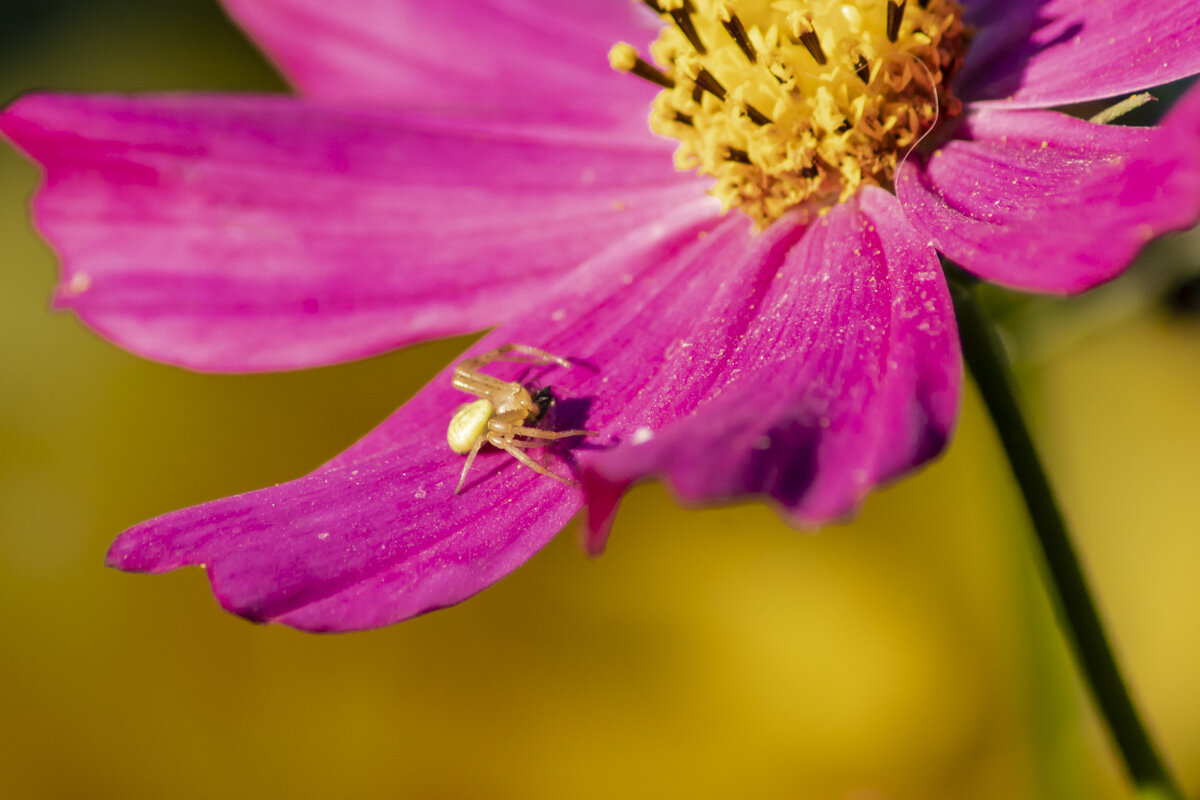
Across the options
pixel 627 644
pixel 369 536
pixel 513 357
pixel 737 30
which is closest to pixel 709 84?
pixel 737 30

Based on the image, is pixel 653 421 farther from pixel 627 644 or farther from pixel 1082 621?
pixel 627 644

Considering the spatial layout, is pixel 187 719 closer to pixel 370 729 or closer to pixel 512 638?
pixel 370 729

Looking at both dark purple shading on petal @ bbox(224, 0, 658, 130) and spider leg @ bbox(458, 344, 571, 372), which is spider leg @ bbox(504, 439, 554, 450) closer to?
spider leg @ bbox(458, 344, 571, 372)

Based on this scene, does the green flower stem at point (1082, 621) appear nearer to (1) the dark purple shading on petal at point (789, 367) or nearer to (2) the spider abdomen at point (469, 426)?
(1) the dark purple shading on petal at point (789, 367)

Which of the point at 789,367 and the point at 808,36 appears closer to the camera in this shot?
the point at 789,367

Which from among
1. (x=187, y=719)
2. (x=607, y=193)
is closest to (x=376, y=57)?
(x=607, y=193)

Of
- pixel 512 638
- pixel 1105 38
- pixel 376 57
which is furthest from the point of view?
pixel 512 638

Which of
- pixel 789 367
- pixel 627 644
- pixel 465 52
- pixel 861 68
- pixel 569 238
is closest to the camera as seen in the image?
pixel 789 367
